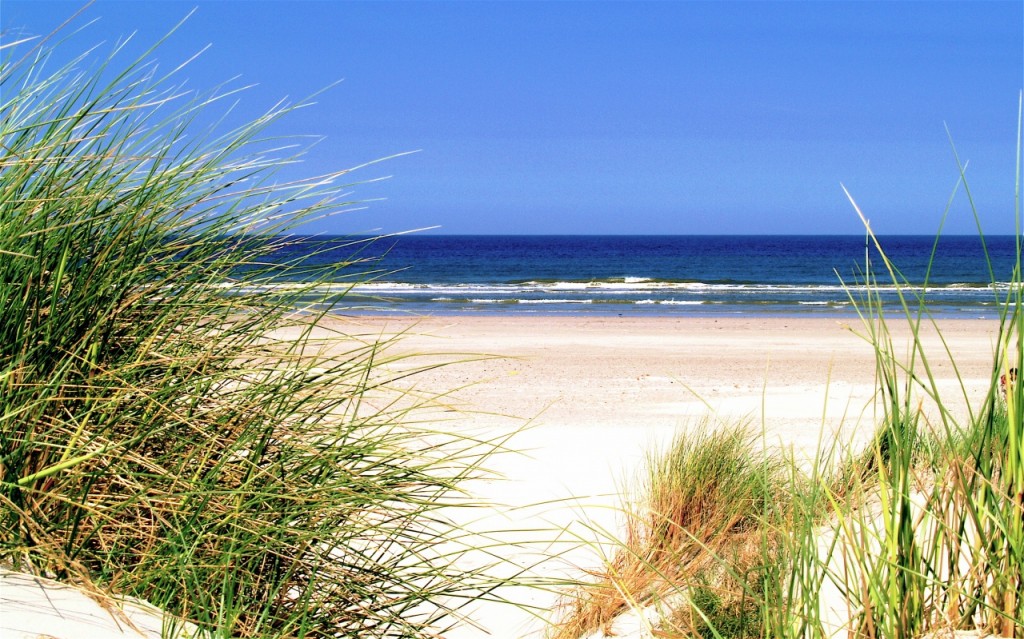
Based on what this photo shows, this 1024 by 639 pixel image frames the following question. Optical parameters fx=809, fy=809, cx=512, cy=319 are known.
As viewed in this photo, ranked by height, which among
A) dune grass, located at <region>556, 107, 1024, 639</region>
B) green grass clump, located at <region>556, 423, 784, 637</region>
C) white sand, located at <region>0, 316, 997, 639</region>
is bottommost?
white sand, located at <region>0, 316, 997, 639</region>

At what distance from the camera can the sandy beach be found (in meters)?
3.70

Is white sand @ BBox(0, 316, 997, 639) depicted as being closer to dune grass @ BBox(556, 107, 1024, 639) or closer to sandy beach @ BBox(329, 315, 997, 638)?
sandy beach @ BBox(329, 315, 997, 638)

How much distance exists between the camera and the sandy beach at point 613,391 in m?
3.70

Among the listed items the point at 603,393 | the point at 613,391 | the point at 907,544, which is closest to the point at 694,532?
the point at 907,544

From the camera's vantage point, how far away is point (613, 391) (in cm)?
919

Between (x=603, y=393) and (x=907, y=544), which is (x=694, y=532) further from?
(x=603, y=393)

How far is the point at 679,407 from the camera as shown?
26.8 feet

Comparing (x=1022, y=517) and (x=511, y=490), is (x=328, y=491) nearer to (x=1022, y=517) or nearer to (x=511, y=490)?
(x=1022, y=517)

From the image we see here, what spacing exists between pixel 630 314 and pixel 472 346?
7943 millimetres

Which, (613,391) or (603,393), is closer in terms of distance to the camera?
(603,393)

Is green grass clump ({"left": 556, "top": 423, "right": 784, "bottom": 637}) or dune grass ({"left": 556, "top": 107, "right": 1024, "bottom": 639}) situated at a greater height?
dune grass ({"left": 556, "top": 107, "right": 1024, "bottom": 639})

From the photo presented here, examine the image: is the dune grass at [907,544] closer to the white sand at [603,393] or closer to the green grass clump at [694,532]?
the green grass clump at [694,532]

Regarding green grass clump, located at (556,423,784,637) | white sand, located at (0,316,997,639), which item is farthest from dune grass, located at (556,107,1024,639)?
white sand, located at (0,316,997,639)

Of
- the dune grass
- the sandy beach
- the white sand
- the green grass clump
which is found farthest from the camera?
the sandy beach
